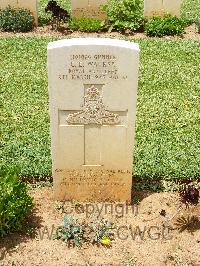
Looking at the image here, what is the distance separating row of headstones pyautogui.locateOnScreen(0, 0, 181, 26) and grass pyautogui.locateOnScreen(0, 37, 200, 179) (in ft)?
4.36

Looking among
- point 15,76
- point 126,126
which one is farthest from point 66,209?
point 15,76

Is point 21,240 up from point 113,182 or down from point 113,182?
down

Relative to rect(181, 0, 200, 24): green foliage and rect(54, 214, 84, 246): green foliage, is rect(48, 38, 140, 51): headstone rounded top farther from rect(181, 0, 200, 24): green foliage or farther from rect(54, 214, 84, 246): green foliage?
rect(181, 0, 200, 24): green foliage

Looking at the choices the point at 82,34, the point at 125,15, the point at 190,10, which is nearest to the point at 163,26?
the point at 125,15

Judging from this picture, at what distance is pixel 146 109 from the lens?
8.40 meters

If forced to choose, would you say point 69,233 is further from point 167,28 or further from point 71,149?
point 167,28

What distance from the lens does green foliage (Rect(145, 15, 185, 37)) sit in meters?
12.0

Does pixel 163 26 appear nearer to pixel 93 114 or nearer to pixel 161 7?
pixel 161 7

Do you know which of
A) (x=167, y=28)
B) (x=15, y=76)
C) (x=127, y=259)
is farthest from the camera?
(x=167, y=28)

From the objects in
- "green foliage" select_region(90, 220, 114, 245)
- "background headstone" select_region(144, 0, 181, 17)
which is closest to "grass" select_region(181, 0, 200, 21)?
"background headstone" select_region(144, 0, 181, 17)

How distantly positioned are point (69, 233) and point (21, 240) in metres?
0.54

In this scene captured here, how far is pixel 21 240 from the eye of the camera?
5402 mm

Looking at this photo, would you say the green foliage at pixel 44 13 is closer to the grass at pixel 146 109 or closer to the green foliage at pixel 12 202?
the grass at pixel 146 109

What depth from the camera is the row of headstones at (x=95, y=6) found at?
12.4m
